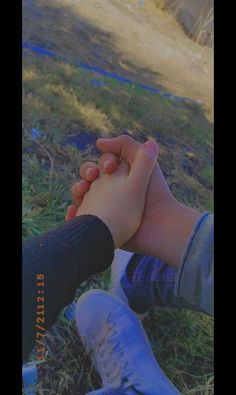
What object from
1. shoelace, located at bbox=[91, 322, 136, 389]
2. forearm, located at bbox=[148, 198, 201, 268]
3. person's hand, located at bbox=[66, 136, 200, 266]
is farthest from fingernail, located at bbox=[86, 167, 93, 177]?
shoelace, located at bbox=[91, 322, 136, 389]

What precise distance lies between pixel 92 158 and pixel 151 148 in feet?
0.34

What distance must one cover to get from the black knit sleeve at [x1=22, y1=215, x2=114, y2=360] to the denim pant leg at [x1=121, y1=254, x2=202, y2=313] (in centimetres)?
10

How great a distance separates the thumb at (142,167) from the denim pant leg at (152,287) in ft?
0.41

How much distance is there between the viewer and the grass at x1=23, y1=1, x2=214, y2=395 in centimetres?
102

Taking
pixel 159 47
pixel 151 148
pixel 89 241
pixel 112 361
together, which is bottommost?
pixel 112 361

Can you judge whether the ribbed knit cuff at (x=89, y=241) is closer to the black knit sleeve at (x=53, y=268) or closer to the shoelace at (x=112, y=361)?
the black knit sleeve at (x=53, y=268)

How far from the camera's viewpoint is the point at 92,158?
106 centimetres

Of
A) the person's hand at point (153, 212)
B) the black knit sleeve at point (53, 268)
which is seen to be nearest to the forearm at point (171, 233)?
the person's hand at point (153, 212)

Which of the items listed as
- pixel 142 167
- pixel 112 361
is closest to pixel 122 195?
pixel 142 167

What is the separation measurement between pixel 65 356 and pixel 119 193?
11.1 inches

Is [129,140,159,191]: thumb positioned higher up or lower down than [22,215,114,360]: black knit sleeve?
higher up

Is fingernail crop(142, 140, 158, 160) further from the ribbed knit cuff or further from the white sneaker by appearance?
the white sneaker
